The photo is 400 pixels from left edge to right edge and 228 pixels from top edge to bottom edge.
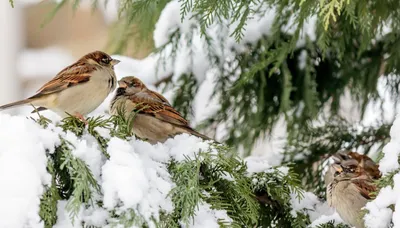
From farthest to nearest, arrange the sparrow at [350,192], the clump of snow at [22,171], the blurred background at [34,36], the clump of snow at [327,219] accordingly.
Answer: the blurred background at [34,36] < the sparrow at [350,192] < the clump of snow at [327,219] < the clump of snow at [22,171]

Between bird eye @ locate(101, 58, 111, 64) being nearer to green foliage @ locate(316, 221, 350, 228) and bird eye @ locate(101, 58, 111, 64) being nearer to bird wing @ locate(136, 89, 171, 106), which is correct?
bird wing @ locate(136, 89, 171, 106)

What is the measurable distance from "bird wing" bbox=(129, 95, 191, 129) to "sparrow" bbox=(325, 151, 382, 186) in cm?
45

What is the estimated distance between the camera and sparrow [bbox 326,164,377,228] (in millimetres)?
1711

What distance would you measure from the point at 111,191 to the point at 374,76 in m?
1.43

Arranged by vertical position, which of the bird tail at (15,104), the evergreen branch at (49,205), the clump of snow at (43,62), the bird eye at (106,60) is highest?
the clump of snow at (43,62)

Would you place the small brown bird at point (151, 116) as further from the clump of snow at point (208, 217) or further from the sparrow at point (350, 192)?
the clump of snow at point (208, 217)

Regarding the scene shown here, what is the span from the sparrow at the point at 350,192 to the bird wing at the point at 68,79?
2.39 ft

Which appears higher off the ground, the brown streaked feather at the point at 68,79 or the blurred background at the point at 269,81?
the blurred background at the point at 269,81

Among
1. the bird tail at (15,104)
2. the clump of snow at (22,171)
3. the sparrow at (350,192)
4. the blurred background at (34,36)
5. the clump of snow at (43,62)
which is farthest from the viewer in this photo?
the clump of snow at (43,62)

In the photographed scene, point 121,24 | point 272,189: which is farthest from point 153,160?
point 121,24

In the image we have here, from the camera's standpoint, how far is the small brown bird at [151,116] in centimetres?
189

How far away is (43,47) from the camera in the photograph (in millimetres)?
7508

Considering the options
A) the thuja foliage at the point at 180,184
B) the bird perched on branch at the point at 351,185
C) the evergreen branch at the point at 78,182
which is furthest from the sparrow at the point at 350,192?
the evergreen branch at the point at 78,182

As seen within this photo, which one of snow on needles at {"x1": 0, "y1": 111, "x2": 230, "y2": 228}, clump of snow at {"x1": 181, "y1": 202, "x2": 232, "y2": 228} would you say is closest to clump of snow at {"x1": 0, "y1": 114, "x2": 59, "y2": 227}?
snow on needles at {"x1": 0, "y1": 111, "x2": 230, "y2": 228}
